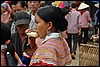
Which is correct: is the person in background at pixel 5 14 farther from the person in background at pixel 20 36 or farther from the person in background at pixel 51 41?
the person in background at pixel 51 41

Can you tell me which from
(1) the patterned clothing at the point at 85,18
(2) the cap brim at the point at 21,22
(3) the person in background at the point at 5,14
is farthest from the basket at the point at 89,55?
(1) the patterned clothing at the point at 85,18

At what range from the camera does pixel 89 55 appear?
5.10m

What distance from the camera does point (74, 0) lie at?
1071cm

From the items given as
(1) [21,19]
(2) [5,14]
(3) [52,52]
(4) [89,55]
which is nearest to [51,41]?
(3) [52,52]

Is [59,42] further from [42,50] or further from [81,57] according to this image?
[81,57]

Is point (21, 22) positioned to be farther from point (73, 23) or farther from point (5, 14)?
point (73, 23)

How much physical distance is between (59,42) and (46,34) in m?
0.14

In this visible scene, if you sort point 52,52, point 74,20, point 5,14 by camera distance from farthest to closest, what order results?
1. point 74,20
2. point 5,14
3. point 52,52

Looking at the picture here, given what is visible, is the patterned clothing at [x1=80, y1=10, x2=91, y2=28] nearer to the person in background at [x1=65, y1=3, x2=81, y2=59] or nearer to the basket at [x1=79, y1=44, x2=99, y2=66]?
the person in background at [x1=65, y1=3, x2=81, y2=59]

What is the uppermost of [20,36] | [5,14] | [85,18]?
[20,36]

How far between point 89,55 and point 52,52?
9.84 ft

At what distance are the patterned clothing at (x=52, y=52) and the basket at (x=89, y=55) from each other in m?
2.64

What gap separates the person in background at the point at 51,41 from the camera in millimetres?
2188

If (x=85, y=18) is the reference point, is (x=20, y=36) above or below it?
above
